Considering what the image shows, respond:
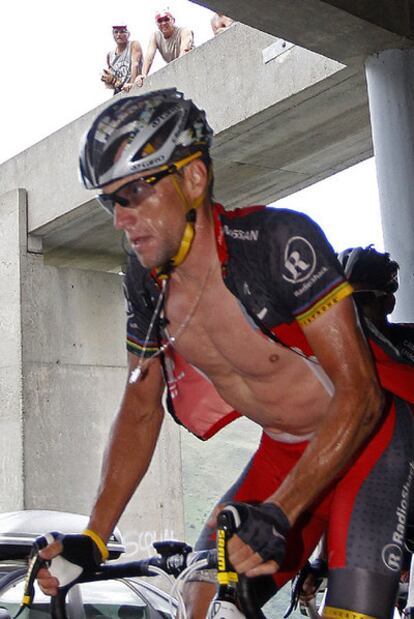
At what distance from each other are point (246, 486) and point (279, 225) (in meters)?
0.80

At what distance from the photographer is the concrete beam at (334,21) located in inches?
238

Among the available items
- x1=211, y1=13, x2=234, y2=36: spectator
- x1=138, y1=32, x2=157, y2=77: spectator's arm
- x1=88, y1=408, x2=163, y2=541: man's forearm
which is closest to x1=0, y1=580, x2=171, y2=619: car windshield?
x1=88, y1=408, x2=163, y2=541: man's forearm

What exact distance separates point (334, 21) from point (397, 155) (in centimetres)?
86

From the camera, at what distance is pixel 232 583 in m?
2.21

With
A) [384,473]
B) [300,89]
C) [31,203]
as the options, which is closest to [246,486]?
[384,473]

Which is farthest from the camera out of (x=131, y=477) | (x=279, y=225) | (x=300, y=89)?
(x=300, y=89)

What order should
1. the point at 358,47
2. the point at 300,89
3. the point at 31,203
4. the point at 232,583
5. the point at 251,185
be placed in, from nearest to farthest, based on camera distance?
the point at 232,583, the point at 358,47, the point at 300,89, the point at 251,185, the point at 31,203

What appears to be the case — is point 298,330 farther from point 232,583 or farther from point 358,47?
point 358,47

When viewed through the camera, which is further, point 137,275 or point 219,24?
point 219,24

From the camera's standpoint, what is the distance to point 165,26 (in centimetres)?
973

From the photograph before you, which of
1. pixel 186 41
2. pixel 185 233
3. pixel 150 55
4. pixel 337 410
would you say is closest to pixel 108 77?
pixel 150 55

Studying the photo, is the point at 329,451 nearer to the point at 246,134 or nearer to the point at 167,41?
the point at 246,134

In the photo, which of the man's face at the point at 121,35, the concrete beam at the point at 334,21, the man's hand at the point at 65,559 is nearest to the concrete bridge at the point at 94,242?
the man's face at the point at 121,35

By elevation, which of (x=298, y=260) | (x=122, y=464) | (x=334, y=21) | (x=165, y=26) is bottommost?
(x=122, y=464)
